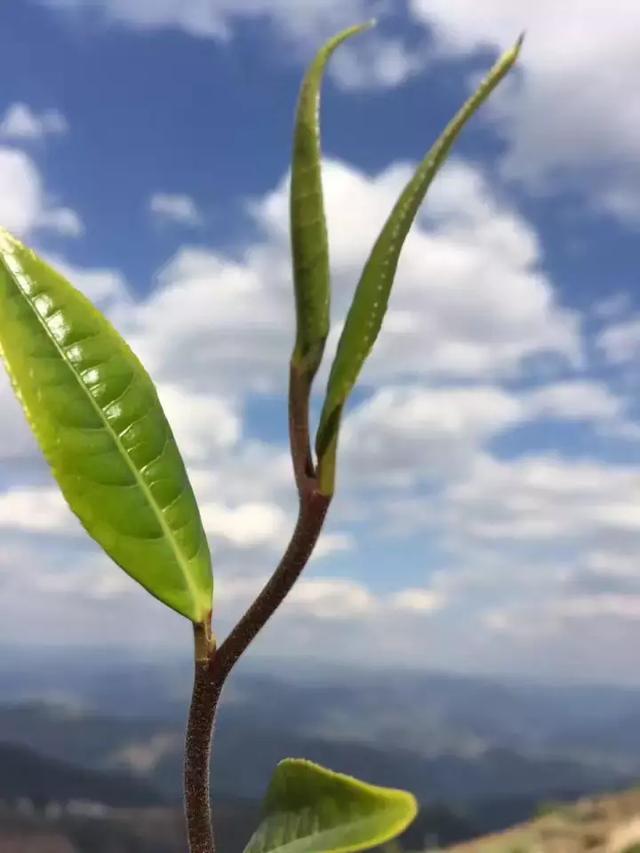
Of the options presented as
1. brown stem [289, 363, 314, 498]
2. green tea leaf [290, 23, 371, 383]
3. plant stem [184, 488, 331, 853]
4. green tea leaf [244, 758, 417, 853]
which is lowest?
green tea leaf [244, 758, 417, 853]

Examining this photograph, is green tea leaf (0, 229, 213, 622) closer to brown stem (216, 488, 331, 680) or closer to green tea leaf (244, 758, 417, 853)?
brown stem (216, 488, 331, 680)

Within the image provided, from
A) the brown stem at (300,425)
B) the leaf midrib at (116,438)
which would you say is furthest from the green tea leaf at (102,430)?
the brown stem at (300,425)

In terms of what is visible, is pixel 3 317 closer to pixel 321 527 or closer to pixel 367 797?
pixel 321 527

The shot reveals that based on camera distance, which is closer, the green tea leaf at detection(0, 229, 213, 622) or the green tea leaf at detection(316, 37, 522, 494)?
the green tea leaf at detection(316, 37, 522, 494)

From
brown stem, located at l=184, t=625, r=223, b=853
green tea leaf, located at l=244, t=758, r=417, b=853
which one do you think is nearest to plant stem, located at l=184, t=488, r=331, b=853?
brown stem, located at l=184, t=625, r=223, b=853

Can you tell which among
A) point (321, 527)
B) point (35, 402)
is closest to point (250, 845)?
point (321, 527)

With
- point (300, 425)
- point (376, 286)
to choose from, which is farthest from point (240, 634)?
point (376, 286)

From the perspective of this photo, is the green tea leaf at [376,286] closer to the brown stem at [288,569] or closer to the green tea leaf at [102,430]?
the brown stem at [288,569]
